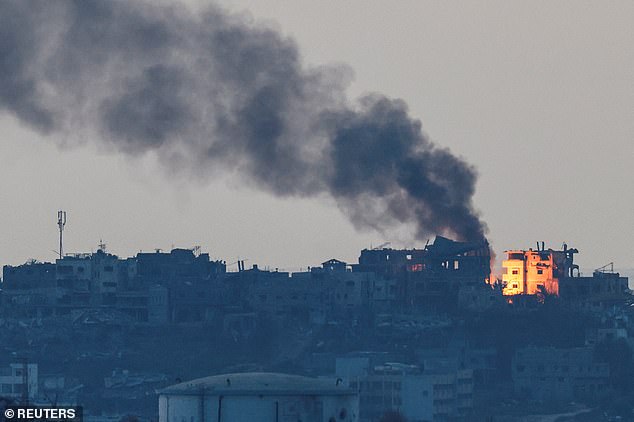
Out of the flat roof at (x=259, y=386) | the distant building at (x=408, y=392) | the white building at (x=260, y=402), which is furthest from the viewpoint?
the distant building at (x=408, y=392)

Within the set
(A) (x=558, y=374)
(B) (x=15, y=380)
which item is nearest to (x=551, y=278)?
(A) (x=558, y=374)

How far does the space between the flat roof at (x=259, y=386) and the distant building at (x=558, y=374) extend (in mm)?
73651

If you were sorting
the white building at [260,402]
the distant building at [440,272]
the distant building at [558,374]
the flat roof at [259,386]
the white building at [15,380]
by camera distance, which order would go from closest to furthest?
1. the white building at [260,402]
2. the flat roof at [259,386]
3. the white building at [15,380]
4. the distant building at [558,374]
5. the distant building at [440,272]

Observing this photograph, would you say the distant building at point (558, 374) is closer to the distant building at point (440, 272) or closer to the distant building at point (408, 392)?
the distant building at point (408, 392)

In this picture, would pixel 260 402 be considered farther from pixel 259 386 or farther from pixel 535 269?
pixel 535 269

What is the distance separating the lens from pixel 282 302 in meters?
184

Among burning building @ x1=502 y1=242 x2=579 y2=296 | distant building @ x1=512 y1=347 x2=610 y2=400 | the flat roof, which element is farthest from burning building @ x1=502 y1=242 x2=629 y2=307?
the flat roof

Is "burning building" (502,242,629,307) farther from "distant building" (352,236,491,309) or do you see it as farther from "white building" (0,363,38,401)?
"white building" (0,363,38,401)

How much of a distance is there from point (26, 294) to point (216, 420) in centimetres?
9663

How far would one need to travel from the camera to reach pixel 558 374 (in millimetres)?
168875

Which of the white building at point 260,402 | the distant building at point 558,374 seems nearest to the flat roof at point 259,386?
the white building at point 260,402

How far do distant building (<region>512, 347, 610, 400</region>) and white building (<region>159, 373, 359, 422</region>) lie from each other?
74589mm

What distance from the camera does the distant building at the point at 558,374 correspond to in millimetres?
167875

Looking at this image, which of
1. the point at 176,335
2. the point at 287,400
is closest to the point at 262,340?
the point at 176,335
